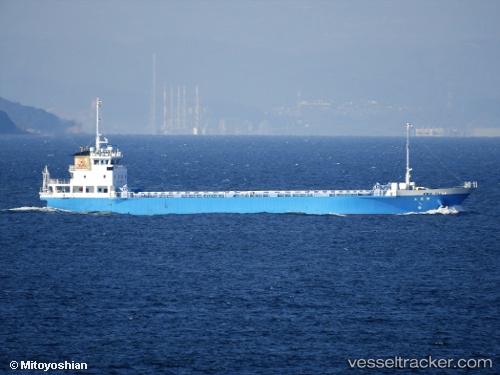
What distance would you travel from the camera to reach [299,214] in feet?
357

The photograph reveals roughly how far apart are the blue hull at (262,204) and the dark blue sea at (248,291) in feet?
3.41

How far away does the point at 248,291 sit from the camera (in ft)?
233

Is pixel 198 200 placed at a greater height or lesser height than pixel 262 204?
greater

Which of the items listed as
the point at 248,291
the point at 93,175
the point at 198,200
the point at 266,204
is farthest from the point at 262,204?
the point at 248,291

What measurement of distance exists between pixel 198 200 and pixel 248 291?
1513 inches

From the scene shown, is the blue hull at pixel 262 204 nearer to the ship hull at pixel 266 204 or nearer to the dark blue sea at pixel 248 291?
the ship hull at pixel 266 204

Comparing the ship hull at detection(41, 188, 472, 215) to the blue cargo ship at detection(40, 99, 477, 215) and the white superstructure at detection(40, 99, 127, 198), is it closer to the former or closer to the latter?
the blue cargo ship at detection(40, 99, 477, 215)

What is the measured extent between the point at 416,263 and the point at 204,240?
2155 cm

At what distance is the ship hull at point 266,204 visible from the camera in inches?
4190

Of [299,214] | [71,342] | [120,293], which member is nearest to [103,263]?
[120,293]

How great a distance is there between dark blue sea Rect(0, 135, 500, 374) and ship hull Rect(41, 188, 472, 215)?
3.49 ft

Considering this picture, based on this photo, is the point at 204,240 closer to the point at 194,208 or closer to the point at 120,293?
the point at 194,208

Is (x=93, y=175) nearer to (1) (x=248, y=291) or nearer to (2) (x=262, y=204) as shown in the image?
(2) (x=262, y=204)

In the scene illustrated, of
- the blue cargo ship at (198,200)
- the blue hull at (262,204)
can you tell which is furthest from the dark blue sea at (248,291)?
the blue cargo ship at (198,200)
